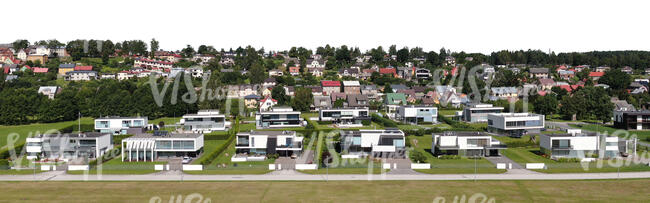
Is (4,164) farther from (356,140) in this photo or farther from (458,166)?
(458,166)

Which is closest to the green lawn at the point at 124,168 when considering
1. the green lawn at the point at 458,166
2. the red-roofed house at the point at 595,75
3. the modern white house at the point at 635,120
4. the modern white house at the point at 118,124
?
the modern white house at the point at 118,124

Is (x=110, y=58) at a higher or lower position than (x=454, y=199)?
higher

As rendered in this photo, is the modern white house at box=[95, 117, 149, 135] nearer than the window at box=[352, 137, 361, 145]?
No

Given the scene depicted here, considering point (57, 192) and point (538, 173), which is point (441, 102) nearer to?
point (538, 173)

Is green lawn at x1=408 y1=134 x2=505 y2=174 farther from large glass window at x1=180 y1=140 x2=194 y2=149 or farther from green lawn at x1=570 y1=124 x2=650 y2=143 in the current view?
green lawn at x1=570 y1=124 x2=650 y2=143

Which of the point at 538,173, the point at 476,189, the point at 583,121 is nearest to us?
the point at 476,189

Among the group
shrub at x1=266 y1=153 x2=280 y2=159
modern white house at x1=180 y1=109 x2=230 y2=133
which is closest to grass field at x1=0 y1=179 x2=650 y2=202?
shrub at x1=266 y1=153 x2=280 y2=159

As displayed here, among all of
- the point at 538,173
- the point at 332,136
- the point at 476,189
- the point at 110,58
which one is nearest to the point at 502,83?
the point at 332,136
